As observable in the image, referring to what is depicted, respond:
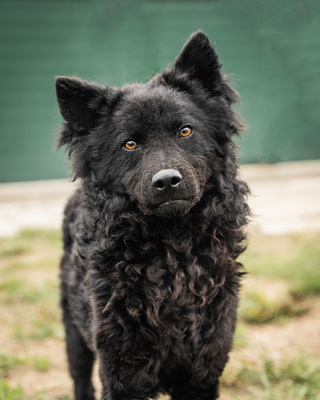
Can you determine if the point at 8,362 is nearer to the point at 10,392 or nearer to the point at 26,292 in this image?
the point at 10,392

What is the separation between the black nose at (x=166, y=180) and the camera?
2432 mm

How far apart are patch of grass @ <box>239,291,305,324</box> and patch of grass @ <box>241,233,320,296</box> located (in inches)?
9.1

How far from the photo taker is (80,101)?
2.86 metres

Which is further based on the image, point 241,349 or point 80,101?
point 241,349

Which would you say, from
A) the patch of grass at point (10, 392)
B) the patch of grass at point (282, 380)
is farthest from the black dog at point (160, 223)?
the patch of grass at point (10, 392)

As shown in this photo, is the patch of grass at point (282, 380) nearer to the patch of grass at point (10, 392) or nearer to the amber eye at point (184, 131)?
the patch of grass at point (10, 392)

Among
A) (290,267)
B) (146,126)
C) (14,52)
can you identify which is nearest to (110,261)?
(146,126)

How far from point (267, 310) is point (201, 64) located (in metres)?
2.48

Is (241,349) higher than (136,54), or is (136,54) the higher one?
(136,54)

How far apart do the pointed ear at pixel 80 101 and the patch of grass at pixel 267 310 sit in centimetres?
243

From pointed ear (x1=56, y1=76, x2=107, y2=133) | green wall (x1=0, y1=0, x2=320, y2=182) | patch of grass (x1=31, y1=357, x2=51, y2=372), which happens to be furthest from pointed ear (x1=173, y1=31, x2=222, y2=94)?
green wall (x1=0, y1=0, x2=320, y2=182)

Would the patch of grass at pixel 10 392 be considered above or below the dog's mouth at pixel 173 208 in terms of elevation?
below

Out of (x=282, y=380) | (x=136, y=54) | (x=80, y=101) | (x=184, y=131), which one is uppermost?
(x=80, y=101)

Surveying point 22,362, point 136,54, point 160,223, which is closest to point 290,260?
point 22,362
